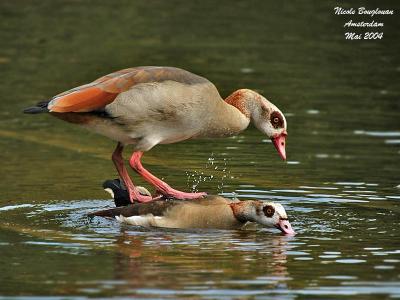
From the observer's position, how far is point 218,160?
658 inches

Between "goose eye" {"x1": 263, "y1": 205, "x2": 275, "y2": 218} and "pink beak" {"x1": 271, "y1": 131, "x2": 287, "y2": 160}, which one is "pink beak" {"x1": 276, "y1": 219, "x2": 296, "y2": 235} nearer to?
"goose eye" {"x1": 263, "y1": 205, "x2": 275, "y2": 218}

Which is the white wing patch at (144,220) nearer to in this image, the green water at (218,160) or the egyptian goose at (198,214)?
the egyptian goose at (198,214)

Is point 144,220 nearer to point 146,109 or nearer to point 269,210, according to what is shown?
point 146,109

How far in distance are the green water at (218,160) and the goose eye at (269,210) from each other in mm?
297

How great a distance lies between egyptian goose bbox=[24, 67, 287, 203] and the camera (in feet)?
43.5

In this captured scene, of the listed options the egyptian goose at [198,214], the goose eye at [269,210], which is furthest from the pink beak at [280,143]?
the goose eye at [269,210]

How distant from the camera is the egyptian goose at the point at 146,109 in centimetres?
1327

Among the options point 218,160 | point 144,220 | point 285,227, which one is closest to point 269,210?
point 285,227

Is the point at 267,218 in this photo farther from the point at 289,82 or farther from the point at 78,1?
the point at 78,1

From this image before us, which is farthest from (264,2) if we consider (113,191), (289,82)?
(113,191)

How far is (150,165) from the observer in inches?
658

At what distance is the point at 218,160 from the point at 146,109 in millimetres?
3460

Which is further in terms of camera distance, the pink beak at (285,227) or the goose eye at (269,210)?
the goose eye at (269,210)

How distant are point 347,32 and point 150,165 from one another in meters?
13.5
